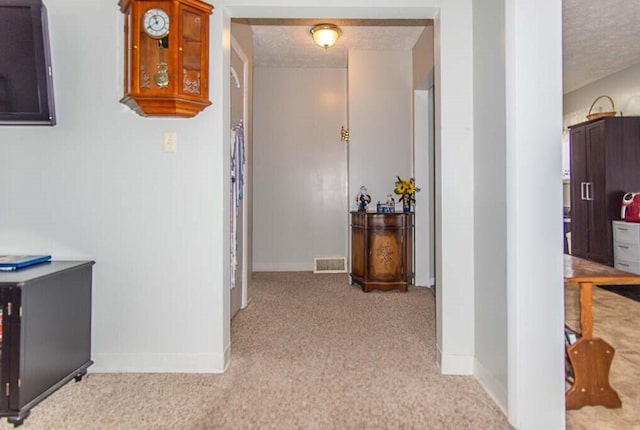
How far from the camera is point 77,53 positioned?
218cm

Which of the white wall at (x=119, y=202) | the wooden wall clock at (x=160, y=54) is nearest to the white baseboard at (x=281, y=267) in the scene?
the white wall at (x=119, y=202)

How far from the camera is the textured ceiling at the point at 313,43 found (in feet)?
13.1

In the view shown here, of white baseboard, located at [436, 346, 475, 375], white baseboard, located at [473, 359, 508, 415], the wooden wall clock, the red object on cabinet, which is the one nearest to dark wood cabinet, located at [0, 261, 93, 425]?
the wooden wall clock

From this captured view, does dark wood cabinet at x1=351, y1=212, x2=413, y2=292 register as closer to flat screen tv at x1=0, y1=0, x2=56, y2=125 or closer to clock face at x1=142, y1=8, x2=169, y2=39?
clock face at x1=142, y1=8, x2=169, y2=39

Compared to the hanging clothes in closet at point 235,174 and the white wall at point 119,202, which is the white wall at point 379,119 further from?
the white wall at point 119,202

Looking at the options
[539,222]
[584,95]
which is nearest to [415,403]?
[539,222]

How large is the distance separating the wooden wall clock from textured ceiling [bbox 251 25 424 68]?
6.84 ft

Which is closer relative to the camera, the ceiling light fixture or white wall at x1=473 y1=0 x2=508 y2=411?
white wall at x1=473 y1=0 x2=508 y2=411

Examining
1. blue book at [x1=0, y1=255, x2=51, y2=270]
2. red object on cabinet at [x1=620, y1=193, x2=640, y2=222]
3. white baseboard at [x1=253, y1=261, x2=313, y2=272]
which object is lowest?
white baseboard at [x1=253, y1=261, x2=313, y2=272]

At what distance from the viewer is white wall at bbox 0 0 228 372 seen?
2.17 meters

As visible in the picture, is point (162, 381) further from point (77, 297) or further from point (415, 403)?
point (415, 403)

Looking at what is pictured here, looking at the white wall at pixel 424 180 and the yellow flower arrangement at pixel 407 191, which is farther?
the white wall at pixel 424 180

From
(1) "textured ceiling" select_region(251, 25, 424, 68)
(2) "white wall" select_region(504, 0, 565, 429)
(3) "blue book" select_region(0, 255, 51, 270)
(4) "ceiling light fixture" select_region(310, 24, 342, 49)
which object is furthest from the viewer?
(1) "textured ceiling" select_region(251, 25, 424, 68)

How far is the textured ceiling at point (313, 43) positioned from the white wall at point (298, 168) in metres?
0.28
